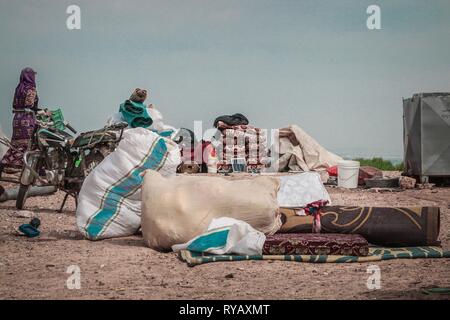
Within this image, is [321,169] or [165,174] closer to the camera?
[165,174]

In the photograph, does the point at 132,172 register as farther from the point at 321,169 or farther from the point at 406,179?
the point at 321,169

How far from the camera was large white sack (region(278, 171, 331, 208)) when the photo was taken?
602cm

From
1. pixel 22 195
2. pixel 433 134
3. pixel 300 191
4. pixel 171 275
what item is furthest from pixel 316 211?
pixel 433 134

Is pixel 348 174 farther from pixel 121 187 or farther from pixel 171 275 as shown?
pixel 171 275

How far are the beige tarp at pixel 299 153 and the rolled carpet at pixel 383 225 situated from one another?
7602mm

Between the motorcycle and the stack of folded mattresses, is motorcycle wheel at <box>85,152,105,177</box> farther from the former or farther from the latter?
the stack of folded mattresses

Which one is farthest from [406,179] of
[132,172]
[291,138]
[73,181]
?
[132,172]

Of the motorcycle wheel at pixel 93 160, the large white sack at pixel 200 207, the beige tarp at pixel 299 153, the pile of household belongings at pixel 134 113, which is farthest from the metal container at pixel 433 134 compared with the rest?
the large white sack at pixel 200 207

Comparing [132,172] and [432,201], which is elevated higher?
[132,172]

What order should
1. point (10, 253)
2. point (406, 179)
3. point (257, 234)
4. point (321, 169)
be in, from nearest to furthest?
point (257, 234) < point (10, 253) < point (406, 179) < point (321, 169)

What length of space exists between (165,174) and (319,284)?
2.41 m

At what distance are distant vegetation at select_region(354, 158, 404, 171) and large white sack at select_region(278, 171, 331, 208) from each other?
9.69 metres

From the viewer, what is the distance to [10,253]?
5.75 metres

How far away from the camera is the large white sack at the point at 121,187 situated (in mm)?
6273
